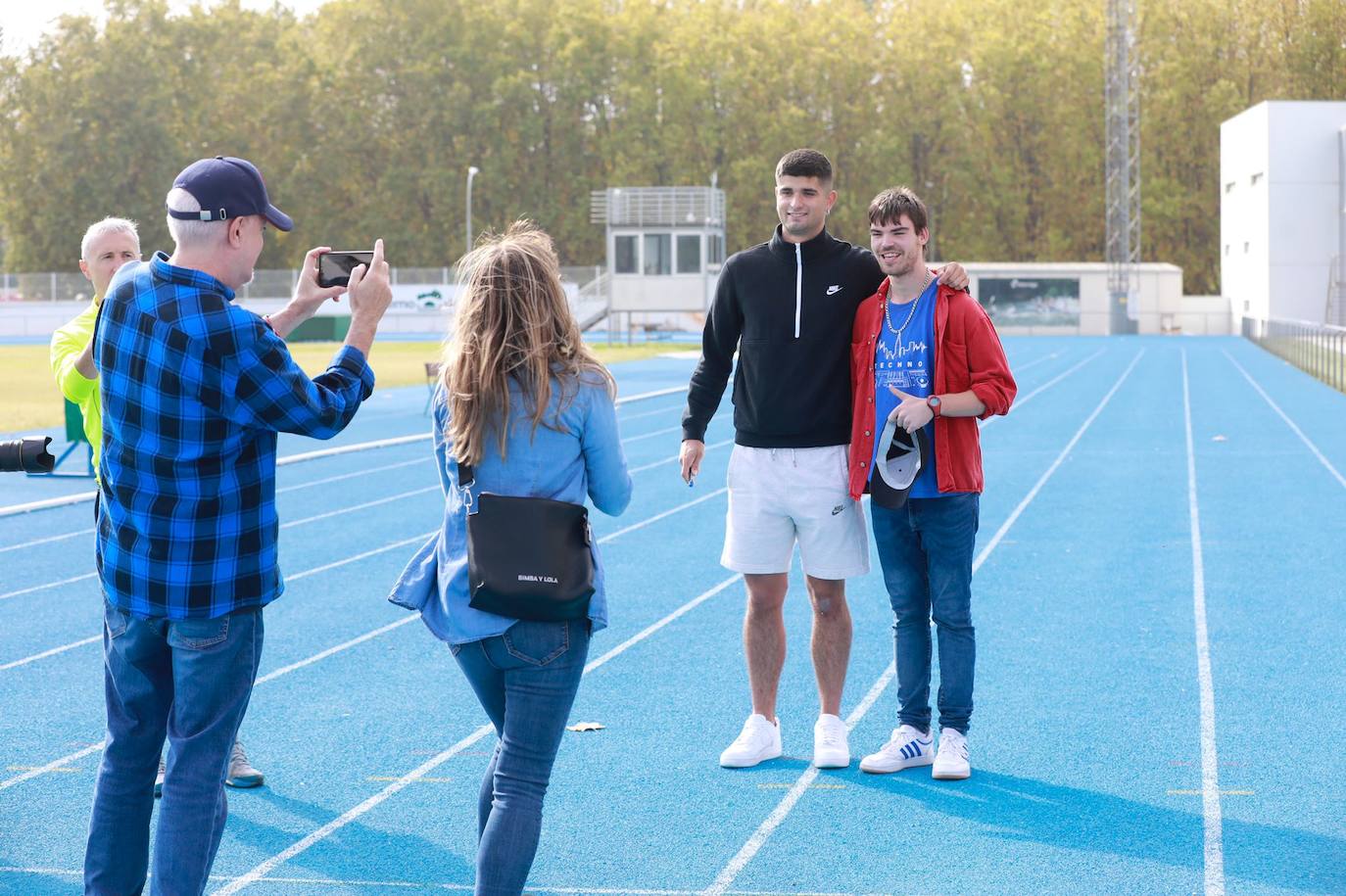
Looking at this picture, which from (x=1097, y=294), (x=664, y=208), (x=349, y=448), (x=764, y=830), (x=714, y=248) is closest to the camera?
(x=764, y=830)

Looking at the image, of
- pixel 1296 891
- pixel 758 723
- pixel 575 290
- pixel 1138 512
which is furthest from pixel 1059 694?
pixel 575 290

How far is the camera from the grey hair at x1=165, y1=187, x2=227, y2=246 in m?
3.42

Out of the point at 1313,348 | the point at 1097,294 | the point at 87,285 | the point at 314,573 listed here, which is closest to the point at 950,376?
the point at 314,573

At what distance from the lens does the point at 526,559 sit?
3.45m

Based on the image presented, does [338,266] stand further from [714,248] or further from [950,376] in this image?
[714,248]

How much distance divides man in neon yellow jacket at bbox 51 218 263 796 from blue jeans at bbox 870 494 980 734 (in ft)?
Result: 7.07

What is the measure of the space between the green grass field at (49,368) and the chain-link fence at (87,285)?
1006cm

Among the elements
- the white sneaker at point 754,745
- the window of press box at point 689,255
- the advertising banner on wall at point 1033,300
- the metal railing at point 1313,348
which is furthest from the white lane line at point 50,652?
the advertising banner on wall at point 1033,300

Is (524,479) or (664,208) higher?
(664,208)

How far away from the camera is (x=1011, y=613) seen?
8.02 metres

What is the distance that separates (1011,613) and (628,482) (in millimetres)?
4787

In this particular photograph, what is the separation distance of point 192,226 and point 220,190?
100 millimetres

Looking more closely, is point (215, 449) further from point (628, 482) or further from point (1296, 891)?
point (1296, 891)

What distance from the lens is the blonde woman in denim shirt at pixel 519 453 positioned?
3473 millimetres
